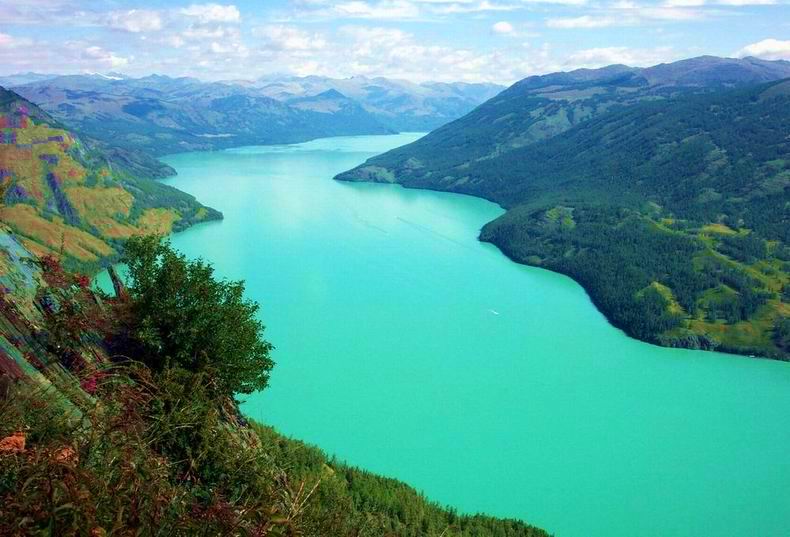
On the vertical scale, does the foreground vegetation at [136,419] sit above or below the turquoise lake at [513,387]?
above

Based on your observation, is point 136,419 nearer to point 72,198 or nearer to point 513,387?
point 513,387

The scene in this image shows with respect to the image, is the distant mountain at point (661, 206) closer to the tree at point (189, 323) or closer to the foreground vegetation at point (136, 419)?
the tree at point (189, 323)

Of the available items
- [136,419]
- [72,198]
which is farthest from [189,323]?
[72,198]

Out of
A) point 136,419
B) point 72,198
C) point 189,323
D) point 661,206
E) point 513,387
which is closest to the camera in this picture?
point 136,419

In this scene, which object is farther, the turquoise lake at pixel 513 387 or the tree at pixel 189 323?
the turquoise lake at pixel 513 387

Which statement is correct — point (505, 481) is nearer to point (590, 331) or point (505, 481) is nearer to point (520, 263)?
point (590, 331)

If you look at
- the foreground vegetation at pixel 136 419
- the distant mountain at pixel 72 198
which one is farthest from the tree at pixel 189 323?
the distant mountain at pixel 72 198

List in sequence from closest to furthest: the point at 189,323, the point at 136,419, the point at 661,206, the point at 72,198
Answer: the point at 136,419, the point at 189,323, the point at 72,198, the point at 661,206

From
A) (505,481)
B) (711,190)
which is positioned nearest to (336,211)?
(711,190)
